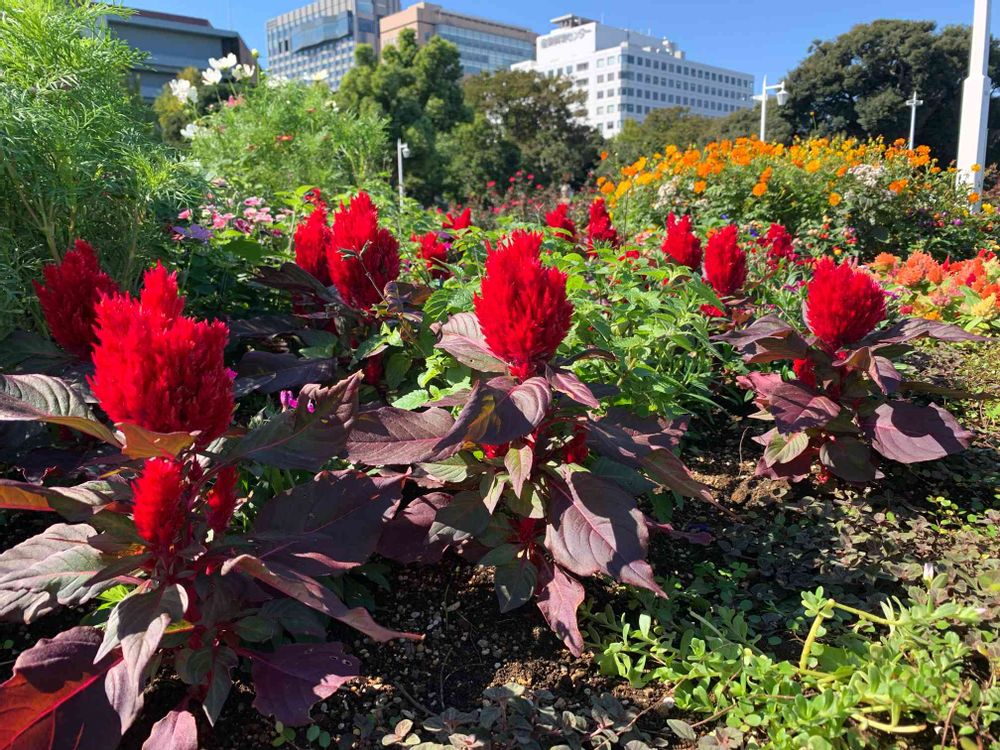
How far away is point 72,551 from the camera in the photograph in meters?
1.34

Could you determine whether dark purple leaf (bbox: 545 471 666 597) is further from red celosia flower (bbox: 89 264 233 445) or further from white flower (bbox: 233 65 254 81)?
white flower (bbox: 233 65 254 81)

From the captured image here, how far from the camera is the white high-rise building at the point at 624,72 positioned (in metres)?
96.4

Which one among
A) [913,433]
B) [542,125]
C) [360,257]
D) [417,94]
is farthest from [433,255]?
[542,125]

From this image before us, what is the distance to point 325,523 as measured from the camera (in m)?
1.54

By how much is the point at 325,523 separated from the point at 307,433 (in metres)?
0.24

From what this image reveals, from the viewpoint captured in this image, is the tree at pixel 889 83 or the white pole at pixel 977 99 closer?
the white pole at pixel 977 99

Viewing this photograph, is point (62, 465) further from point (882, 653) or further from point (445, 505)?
point (882, 653)

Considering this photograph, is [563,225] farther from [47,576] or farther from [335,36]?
[335,36]

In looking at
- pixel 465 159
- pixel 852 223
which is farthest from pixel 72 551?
pixel 465 159

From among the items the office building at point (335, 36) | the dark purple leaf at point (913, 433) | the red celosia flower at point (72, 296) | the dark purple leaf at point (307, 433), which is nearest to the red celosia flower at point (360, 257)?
the red celosia flower at point (72, 296)

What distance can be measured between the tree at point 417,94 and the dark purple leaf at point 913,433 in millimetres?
24923

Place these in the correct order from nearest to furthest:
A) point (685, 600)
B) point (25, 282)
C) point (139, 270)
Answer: point (685, 600) < point (25, 282) < point (139, 270)

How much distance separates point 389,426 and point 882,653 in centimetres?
124

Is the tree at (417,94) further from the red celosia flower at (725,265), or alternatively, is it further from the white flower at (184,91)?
the red celosia flower at (725,265)
